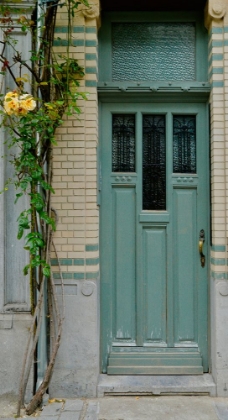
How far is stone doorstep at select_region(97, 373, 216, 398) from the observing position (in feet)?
14.0

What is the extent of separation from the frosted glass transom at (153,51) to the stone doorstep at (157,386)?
2985 mm

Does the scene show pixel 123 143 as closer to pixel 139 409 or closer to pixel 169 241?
pixel 169 241

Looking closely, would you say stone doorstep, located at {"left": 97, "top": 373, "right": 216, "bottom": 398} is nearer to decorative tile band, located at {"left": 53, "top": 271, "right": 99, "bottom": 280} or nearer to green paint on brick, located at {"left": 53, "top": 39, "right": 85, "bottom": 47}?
decorative tile band, located at {"left": 53, "top": 271, "right": 99, "bottom": 280}

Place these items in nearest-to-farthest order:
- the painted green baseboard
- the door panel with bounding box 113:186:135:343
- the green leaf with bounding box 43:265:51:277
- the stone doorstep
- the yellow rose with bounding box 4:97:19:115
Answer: the yellow rose with bounding box 4:97:19:115, the green leaf with bounding box 43:265:51:277, the stone doorstep, the painted green baseboard, the door panel with bounding box 113:186:135:343

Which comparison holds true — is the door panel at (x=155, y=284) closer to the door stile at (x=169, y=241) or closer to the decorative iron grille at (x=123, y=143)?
the door stile at (x=169, y=241)

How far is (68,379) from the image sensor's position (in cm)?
425

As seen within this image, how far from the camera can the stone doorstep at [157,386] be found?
14.0 ft

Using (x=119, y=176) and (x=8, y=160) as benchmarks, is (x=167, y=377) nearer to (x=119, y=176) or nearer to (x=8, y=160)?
(x=119, y=176)

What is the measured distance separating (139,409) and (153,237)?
1.61m

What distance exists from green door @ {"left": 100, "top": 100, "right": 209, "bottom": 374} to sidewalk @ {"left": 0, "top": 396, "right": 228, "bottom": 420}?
1.34 feet

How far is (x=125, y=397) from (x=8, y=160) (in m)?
2.48

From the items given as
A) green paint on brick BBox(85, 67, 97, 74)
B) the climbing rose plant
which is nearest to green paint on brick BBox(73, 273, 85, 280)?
the climbing rose plant

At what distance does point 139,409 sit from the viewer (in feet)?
13.3

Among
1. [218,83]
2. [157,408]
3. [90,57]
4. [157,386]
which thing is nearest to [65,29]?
[90,57]
